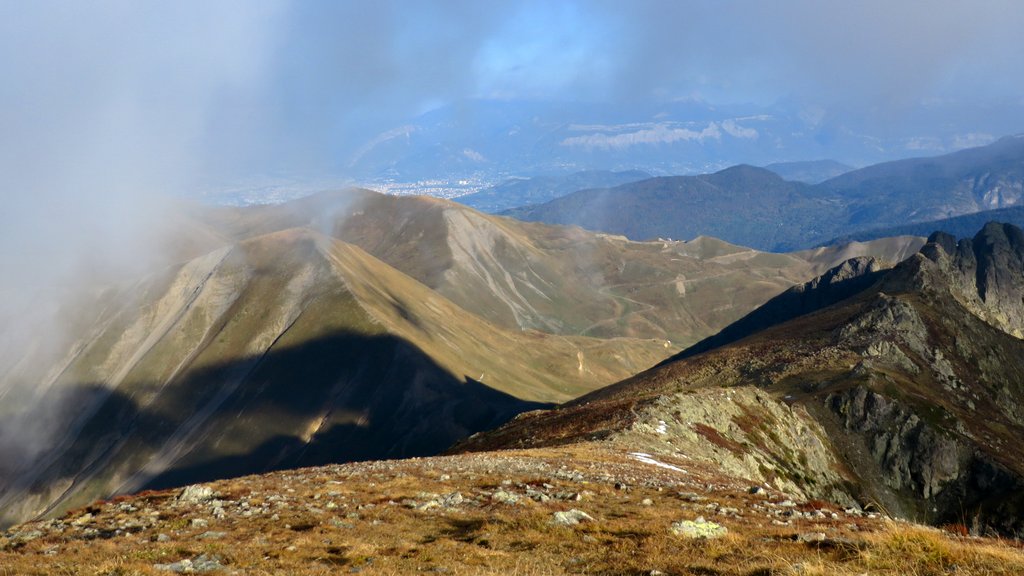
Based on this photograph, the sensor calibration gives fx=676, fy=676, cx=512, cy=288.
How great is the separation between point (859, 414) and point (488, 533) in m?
75.3

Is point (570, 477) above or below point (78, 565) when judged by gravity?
below

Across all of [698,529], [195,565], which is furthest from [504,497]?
[195,565]

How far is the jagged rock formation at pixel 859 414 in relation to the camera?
5872 cm

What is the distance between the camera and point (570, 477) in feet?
101

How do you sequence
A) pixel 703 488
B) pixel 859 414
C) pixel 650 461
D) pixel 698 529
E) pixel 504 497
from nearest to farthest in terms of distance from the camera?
pixel 698 529 → pixel 504 497 → pixel 703 488 → pixel 650 461 → pixel 859 414

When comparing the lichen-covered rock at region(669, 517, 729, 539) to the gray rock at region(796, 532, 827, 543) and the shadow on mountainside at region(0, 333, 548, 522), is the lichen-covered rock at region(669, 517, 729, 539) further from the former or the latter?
the shadow on mountainside at region(0, 333, 548, 522)

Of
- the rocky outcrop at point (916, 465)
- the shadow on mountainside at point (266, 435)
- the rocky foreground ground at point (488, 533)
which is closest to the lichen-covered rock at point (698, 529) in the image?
the rocky foreground ground at point (488, 533)

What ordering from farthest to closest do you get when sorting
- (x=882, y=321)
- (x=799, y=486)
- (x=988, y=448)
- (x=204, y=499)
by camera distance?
(x=882, y=321) < (x=988, y=448) < (x=799, y=486) < (x=204, y=499)

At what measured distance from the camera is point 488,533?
60.6 feet

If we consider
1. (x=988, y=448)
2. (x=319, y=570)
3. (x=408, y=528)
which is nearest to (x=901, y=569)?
(x=319, y=570)

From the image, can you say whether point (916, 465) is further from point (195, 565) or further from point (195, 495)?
point (195, 565)

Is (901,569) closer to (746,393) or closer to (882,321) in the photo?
(746,393)

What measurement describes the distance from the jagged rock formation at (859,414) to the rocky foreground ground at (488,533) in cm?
2046

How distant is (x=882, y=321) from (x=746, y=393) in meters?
53.1
